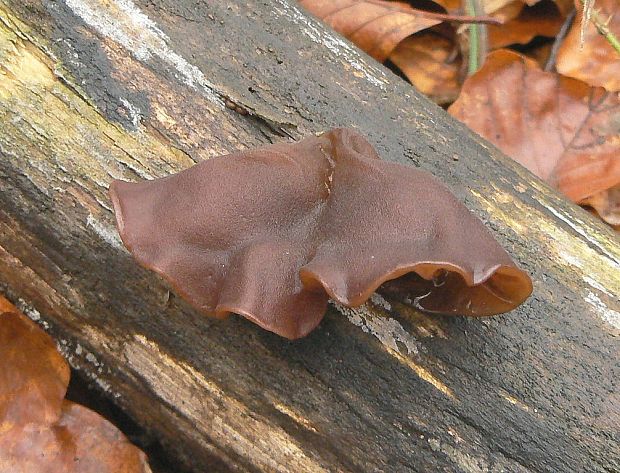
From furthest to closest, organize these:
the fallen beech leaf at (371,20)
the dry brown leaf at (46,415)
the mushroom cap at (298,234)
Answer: the fallen beech leaf at (371,20)
the dry brown leaf at (46,415)
the mushroom cap at (298,234)

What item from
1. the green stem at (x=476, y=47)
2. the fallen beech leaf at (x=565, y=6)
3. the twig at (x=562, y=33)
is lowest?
the green stem at (x=476, y=47)

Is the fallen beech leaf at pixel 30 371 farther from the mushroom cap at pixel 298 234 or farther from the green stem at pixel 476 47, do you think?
the green stem at pixel 476 47

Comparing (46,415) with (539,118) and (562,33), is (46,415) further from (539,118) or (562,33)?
(562,33)

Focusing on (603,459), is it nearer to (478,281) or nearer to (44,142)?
(478,281)

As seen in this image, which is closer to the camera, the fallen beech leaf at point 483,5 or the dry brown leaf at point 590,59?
the dry brown leaf at point 590,59

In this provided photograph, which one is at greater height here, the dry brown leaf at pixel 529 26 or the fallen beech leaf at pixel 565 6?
the fallen beech leaf at pixel 565 6

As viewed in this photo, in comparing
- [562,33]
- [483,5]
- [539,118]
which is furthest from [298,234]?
[562,33]

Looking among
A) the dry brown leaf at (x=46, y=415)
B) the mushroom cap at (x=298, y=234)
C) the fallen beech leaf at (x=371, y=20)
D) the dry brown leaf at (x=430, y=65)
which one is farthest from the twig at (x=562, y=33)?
the dry brown leaf at (x=46, y=415)
